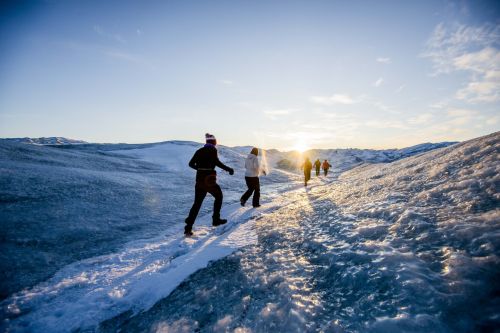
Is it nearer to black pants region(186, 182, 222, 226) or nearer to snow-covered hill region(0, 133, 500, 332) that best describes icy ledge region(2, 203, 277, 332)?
snow-covered hill region(0, 133, 500, 332)

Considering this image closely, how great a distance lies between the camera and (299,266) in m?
3.39

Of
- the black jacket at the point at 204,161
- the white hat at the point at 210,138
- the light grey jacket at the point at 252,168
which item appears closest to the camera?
the black jacket at the point at 204,161

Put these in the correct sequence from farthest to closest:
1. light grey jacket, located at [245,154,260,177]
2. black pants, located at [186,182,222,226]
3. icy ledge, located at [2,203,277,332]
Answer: light grey jacket, located at [245,154,260,177] < black pants, located at [186,182,222,226] < icy ledge, located at [2,203,277,332]

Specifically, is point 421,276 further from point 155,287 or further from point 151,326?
point 155,287

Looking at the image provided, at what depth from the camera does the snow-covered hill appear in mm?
2271

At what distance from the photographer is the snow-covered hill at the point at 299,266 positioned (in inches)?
89.4

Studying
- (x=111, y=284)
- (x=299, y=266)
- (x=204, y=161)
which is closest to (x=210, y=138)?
(x=204, y=161)

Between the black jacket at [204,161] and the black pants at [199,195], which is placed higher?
the black jacket at [204,161]

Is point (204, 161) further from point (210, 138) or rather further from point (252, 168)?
point (252, 168)

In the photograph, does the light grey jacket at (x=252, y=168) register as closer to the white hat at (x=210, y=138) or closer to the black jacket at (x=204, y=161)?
the white hat at (x=210, y=138)

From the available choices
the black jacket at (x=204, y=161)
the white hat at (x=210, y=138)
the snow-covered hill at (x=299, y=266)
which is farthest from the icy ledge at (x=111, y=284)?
the white hat at (x=210, y=138)

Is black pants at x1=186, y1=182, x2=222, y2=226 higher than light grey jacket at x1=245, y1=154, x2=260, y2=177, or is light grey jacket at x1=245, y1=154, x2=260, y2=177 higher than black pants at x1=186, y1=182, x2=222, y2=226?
light grey jacket at x1=245, y1=154, x2=260, y2=177

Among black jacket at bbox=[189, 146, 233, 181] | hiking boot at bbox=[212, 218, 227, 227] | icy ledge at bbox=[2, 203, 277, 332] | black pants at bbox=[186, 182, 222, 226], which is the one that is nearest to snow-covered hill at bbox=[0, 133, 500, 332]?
icy ledge at bbox=[2, 203, 277, 332]

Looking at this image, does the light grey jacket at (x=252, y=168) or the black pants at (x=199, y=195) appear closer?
the black pants at (x=199, y=195)
